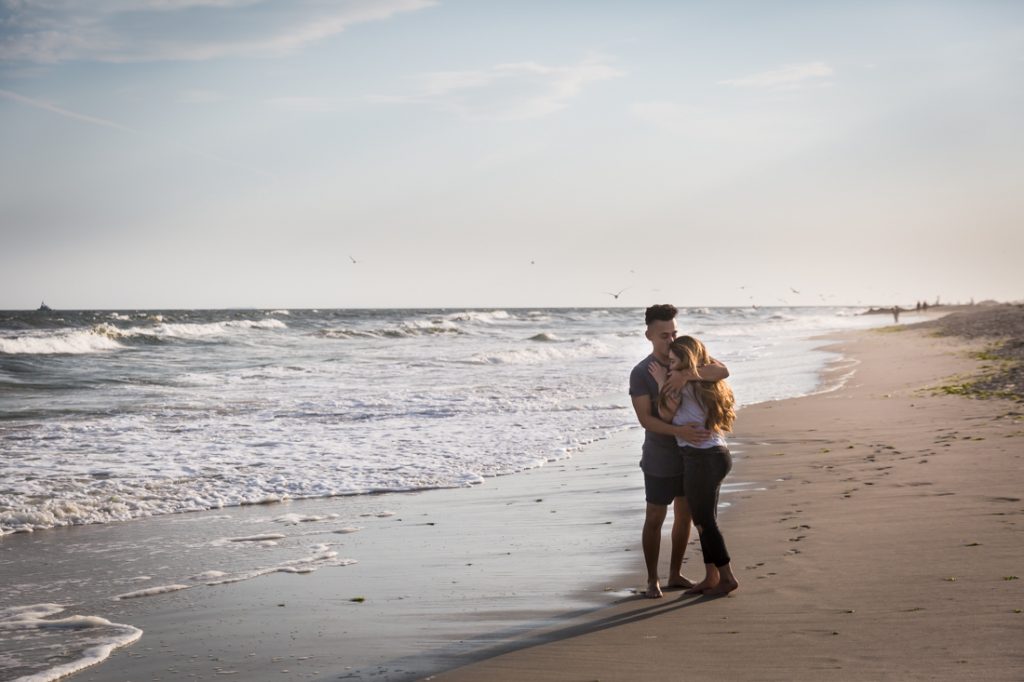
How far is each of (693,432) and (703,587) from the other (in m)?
0.93

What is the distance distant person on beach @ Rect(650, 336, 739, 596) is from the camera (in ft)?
16.9

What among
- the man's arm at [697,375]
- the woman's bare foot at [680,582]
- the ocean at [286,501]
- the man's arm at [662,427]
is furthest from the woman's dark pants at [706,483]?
the ocean at [286,501]

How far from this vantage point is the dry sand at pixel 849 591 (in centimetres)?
400

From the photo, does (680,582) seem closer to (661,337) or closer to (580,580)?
(580,580)

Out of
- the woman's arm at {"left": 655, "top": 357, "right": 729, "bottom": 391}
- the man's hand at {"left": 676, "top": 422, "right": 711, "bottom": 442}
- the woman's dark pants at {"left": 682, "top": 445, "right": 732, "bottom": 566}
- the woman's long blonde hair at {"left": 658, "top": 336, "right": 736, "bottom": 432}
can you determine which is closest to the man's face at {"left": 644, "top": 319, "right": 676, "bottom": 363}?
the woman's long blonde hair at {"left": 658, "top": 336, "right": 736, "bottom": 432}

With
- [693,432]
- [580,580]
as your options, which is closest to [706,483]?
[693,432]

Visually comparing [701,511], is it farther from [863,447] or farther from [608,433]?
[608,433]

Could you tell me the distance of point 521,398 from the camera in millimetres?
18844

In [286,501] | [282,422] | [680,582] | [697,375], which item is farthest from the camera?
[282,422]

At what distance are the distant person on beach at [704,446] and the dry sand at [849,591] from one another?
0.62 ft

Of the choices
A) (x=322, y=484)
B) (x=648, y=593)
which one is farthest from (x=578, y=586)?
(x=322, y=484)

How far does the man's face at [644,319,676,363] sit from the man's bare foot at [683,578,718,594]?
1341 mm

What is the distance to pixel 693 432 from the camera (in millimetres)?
5164

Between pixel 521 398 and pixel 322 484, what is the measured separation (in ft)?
30.3
